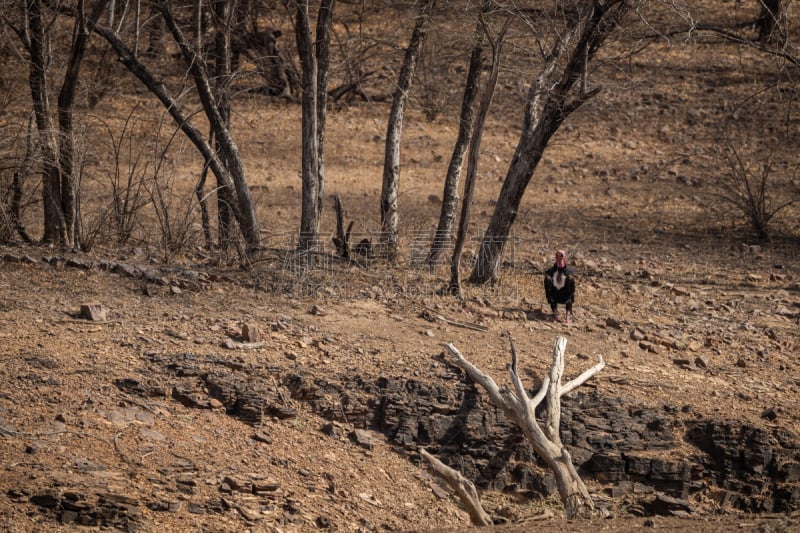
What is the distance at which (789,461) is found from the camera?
7188 mm

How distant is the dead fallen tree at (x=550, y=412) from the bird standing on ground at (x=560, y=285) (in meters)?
1.05

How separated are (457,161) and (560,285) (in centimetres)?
270

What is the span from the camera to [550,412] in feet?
22.7

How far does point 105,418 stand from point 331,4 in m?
5.07

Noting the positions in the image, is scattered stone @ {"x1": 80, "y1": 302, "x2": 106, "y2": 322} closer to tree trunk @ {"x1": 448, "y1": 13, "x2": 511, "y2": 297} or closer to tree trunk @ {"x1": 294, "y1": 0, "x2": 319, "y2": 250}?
tree trunk @ {"x1": 294, "y1": 0, "x2": 319, "y2": 250}

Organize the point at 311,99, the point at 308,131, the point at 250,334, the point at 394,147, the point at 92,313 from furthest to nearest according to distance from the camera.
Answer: the point at 394,147 < the point at 308,131 < the point at 311,99 < the point at 250,334 < the point at 92,313

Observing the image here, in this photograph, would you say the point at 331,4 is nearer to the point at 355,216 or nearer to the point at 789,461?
the point at 355,216

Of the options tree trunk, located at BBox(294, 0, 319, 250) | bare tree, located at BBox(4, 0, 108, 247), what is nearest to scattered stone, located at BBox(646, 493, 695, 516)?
tree trunk, located at BBox(294, 0, 319, 250)

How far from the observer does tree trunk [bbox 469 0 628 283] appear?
29.8 feet

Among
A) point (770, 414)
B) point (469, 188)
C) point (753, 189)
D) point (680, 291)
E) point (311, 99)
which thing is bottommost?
point (770, 414)

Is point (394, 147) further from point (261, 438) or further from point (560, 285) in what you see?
point (261, 438)

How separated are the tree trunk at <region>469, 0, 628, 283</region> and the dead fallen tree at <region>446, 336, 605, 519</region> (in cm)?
220

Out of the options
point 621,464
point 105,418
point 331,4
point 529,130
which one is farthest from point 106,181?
point 621,464

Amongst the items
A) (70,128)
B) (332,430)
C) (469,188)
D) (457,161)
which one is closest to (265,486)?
(332,430)
